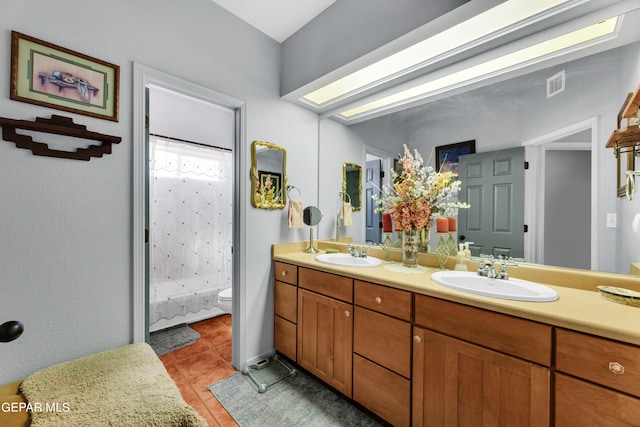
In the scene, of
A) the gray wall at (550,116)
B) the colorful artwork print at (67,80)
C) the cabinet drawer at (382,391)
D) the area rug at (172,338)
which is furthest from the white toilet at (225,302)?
the gray wall at (550,116)

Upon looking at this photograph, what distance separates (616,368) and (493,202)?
37.3 inches

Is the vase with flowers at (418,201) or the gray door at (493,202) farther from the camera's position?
the vase with flowers at (418,201)

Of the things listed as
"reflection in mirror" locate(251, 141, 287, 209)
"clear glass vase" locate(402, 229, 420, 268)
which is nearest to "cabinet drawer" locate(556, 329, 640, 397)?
"clear glass vase" locate(402, 229, 420, 268)

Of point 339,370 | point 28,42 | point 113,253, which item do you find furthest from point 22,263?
point 339,370

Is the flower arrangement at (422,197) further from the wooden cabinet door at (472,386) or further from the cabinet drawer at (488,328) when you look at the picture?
the wooden cabinet door at (472,386)

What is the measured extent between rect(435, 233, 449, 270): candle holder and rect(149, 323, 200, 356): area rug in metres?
2.31

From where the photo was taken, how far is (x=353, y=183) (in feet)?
7.72

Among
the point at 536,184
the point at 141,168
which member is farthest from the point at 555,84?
the point at 141,168

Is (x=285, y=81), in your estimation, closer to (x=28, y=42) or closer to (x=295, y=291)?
(x=28, y=42)

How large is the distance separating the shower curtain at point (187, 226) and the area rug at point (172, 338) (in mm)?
170

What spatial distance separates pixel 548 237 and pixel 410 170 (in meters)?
0.83

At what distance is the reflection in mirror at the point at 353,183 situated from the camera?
2.30m

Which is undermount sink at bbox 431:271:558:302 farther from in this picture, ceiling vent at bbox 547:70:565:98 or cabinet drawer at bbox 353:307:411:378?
ceiling vent at bbox 547:70:565:98

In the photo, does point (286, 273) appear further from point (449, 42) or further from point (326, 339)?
point (449, 42)
